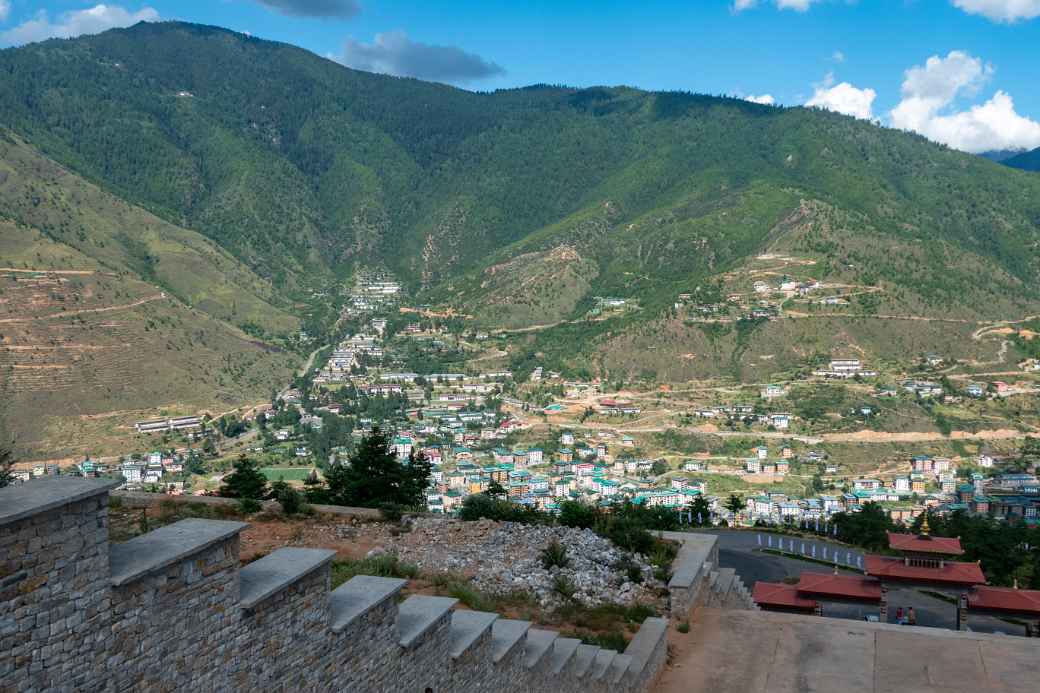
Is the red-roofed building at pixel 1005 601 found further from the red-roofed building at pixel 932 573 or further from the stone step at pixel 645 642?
the stone step at pixel 645 642

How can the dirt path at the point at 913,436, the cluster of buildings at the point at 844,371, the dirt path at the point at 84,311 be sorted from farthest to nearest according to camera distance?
the cluster of buildings at the point at 844,371
the dirt path at the point at 913,436
the dirt path at the point at 84,311

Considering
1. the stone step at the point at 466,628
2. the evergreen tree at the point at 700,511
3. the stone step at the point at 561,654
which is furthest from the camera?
the evergreen tree at the point at 700,511

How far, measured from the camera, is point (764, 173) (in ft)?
347

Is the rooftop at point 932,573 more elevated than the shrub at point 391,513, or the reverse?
the shrub at point 391,513

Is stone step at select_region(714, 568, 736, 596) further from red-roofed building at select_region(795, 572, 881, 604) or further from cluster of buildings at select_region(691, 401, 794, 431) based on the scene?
cluster of buildings at select_region(691, 401, 794, 431)

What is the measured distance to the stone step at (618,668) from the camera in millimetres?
7152

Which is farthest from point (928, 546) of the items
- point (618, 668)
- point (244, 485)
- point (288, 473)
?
point (288, 473)

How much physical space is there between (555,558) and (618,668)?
3.32 meters

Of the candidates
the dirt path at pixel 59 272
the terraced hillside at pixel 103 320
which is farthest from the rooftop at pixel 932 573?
the dirt path at pixel 59 272

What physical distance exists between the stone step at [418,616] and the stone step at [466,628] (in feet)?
0.73

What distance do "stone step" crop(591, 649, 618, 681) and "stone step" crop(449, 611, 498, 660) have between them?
1.79m

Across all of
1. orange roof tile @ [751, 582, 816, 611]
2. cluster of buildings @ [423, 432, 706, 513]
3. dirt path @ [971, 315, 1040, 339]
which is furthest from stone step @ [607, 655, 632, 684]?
dirt path @ [971, 315, 1040, 339]

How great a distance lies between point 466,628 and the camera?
5.29m

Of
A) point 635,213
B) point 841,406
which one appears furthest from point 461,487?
point 635,213
